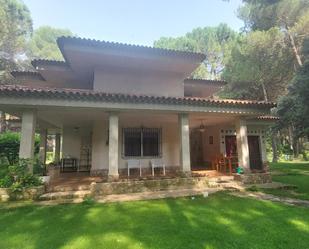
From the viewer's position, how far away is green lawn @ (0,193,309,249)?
14.4 ft

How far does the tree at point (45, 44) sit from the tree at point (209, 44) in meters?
13.9

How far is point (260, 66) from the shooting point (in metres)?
21.4

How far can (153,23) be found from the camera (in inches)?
747

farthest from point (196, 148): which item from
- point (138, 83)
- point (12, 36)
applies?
point (12, 36)

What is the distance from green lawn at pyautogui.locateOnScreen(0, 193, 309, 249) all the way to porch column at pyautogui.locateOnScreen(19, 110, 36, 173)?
1970mm

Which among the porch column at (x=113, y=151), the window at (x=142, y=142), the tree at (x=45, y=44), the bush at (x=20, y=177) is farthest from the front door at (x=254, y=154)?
the tree at (x=45, y=44)

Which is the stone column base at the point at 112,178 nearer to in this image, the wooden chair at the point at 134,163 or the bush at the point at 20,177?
the wooden chair at the point at 134,163

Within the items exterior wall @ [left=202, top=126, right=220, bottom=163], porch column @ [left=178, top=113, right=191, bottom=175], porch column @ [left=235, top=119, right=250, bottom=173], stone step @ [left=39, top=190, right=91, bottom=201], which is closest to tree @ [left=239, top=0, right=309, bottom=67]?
exterior wall @ [left=202, top=126, right=220, bottom=163]

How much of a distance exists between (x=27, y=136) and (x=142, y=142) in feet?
19.4

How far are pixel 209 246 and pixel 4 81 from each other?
87.4 feet

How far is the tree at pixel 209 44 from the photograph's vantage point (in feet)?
95.1

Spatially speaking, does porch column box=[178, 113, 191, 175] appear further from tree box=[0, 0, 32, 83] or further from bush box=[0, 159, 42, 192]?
tree box=[0, 0, 32, 83]

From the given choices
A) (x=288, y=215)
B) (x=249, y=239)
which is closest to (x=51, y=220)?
(x=249, y=239)

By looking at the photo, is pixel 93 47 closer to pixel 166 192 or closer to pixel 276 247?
pixel 166 192
